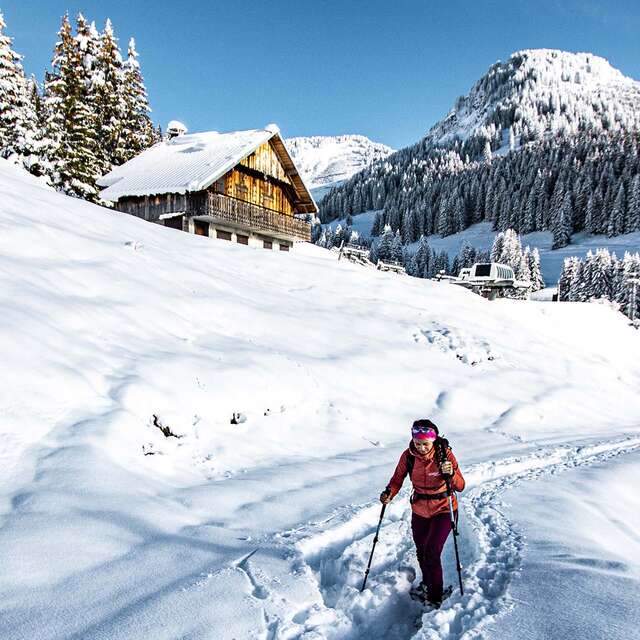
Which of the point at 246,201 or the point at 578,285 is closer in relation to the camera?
the point at 246,201

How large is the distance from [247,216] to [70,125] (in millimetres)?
12359

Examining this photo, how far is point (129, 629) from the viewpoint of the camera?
3170mm

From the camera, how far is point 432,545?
443cm

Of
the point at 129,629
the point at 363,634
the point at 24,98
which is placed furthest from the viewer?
the point at 24,98

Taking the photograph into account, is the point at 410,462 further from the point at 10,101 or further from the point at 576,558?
the point at 10,101

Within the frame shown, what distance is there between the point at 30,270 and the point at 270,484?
23.1ft

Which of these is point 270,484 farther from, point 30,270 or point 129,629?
point 30,270

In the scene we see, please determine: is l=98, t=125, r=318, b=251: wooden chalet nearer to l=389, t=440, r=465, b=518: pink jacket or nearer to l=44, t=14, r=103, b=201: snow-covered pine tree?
l=44, t=14, r=103, b=201: snow-covered pine tree

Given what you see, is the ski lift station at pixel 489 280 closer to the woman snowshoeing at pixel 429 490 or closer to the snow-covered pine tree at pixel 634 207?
the woman snowshoeing at pixel 429 490

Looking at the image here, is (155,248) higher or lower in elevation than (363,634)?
higher

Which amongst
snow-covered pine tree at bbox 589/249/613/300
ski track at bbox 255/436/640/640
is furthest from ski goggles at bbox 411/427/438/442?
snow-covered pine tree at bbox 589/249/613/300

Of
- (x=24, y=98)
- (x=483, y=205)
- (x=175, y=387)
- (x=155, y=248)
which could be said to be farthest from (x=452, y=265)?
(x=175, y=387)

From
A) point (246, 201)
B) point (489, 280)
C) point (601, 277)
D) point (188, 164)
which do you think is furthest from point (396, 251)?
point (188, 164)

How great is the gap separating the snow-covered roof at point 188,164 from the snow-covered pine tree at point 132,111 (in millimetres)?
5487
